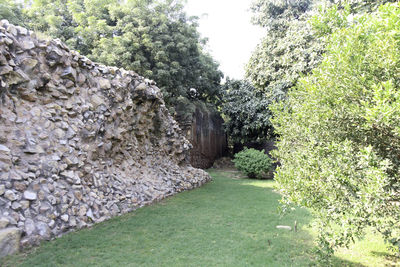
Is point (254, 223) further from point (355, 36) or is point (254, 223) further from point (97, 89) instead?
point (97, 89)

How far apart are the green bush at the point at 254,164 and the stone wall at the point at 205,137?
3094 millimetres

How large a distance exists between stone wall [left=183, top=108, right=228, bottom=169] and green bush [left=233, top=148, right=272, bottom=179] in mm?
3094

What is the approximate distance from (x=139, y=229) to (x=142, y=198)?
204cm

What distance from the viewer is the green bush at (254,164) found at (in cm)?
1348

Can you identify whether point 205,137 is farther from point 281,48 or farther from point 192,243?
point 192,243

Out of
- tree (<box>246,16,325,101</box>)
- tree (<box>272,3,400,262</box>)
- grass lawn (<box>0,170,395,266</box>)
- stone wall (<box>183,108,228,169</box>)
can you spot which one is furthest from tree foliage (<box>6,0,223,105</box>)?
tree (<box>272,3,400,262</box>)

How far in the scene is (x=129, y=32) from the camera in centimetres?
1190

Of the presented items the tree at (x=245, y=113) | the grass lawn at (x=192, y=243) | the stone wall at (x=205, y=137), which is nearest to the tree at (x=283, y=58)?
the tree at (x=245, y=113)

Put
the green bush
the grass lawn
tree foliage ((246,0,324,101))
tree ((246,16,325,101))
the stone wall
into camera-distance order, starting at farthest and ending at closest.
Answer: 1. the stone wall
2. the green bush
3. tree foliage ((246,0,324,101))
4. tree ((246,16,325,101))
5. the grass lawn

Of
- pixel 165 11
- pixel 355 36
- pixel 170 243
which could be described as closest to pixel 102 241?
pixel 170 243

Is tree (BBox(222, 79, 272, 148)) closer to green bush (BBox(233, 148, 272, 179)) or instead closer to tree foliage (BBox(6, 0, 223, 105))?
green bush (BBox(233, 148, 272, 179))

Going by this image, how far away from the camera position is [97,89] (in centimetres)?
724

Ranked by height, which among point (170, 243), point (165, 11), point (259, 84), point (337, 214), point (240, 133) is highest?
point (165, 11)

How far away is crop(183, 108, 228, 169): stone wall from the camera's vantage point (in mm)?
15617
